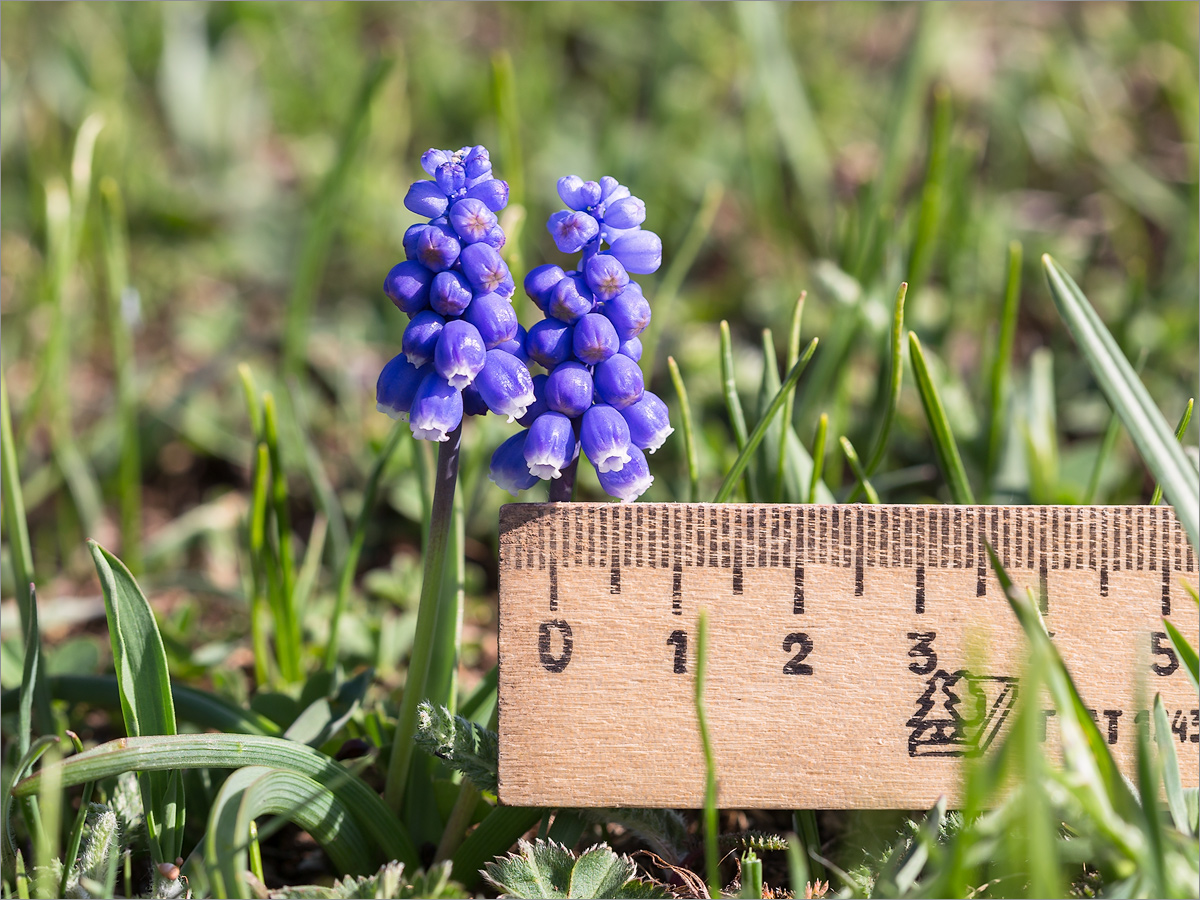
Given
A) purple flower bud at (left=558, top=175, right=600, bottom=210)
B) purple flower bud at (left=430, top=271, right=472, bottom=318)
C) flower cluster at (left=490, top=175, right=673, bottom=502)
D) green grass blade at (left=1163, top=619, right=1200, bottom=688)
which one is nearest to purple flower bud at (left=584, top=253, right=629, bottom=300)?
flower cluster at (left=490, top=175, right=673, bottom=502)

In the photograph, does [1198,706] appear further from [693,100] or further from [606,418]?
[693,100]

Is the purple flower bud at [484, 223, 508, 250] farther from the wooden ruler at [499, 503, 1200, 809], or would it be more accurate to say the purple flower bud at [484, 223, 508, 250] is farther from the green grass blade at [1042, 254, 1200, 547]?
the green grass blade at [1042, 254, 1200, 547]

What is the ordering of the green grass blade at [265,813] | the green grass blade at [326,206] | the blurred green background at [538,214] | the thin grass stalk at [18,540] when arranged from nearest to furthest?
the green grass blade at [265,813] < the thin grass stalk at [18,540] < the green grass blade at [326,206] < the blurred green background at [538,214]

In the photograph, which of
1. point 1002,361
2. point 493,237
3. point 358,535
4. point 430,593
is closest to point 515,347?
point 493,237

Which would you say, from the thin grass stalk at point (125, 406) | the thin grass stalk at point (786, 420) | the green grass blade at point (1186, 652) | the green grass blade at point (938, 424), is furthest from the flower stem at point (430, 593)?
the thin grass stalk at point (125, 406)

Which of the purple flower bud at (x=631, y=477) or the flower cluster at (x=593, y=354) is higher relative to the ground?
the flower cluster at (x=593, y=354)

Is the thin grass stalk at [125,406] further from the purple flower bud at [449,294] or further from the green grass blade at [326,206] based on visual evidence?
the purple flower bud at [449,294]
